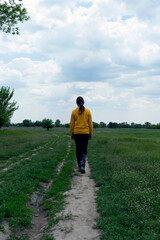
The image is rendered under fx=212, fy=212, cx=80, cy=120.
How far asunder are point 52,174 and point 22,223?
4.17 meters

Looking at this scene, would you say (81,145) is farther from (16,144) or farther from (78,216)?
(16,144)

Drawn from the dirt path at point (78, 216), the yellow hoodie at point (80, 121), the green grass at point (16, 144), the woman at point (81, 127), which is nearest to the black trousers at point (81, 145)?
the woman at point (81, 127)

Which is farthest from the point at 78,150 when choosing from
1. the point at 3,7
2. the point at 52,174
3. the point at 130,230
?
the point at 3,7

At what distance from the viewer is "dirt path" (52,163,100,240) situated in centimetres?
381

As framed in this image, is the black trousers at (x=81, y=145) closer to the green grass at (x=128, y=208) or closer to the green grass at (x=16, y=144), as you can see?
the green grass at (x=128, y=208)

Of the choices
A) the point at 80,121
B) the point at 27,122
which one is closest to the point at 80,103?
the point at 80,121

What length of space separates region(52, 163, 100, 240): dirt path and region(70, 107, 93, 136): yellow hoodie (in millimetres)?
2216

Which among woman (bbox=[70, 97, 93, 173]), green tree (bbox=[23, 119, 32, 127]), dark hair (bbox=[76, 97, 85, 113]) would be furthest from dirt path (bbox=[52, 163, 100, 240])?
green tree (bbox=[23, 119, 32, 127])

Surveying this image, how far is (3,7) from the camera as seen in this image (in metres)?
17.4

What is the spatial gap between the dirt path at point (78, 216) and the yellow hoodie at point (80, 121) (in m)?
2.22

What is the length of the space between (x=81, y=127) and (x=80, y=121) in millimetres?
237

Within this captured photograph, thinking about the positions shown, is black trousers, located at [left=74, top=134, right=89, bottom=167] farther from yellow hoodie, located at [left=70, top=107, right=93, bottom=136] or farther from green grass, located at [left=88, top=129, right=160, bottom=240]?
green grass, located at [left=88, top=129, right=160, bottom=240]

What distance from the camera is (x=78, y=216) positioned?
15.1 feet

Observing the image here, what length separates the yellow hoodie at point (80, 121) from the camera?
8.26 m
